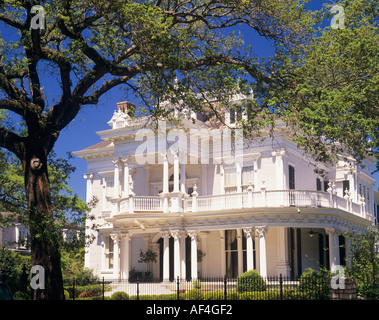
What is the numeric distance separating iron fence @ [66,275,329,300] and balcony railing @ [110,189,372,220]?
4248mm

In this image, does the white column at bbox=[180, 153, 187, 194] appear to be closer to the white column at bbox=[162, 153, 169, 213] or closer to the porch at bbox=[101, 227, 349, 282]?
the white column at bbox=[162, 153, 169, 213]

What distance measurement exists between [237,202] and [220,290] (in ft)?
18.7

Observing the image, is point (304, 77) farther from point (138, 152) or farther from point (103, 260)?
point (103, 260)

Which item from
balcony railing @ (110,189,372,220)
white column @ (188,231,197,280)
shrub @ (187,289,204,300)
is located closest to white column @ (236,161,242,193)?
balcony railing @ (110,189,372,220)

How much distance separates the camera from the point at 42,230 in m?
16.3

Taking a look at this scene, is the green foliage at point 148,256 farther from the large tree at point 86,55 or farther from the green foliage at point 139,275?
the large tree at point 86,55

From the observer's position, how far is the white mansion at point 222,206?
103 feet

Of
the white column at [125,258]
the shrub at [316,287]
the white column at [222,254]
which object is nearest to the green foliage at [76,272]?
the white column at [125,258]

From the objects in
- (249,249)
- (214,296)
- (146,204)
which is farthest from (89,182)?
(214,296)

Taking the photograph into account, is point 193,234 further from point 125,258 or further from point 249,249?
point 125,258

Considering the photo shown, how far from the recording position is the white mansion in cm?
3128
